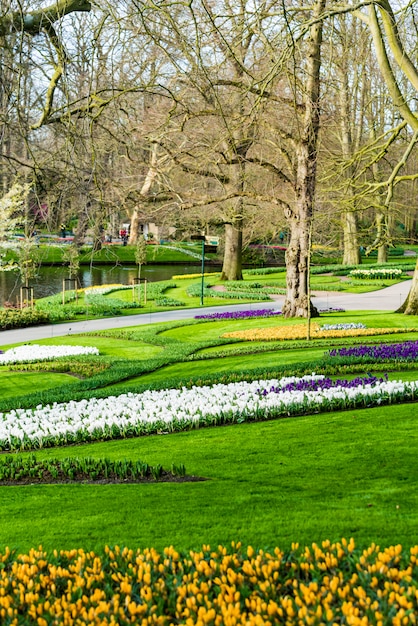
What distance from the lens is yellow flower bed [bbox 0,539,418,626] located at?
411 cm

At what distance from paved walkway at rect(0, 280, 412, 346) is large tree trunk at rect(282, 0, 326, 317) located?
5.71 m

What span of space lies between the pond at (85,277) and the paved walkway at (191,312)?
37.2 ft

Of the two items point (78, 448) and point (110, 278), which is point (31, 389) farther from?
point (110, 278)

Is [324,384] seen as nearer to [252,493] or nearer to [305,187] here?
[252,493]

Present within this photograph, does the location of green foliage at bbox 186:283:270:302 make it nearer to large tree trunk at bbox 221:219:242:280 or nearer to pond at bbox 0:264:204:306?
large tree trunk at bbox 221:219:242:280

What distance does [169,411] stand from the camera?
33.6ft

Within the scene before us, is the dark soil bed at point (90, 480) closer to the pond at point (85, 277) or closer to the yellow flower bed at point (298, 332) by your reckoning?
the yellow flower bed at point (298, 332)

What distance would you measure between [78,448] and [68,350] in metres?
11.9

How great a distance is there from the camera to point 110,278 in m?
52.6

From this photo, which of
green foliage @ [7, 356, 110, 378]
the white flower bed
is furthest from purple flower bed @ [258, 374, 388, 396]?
the white flower bed

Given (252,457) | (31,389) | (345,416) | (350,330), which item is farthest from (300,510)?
(350,330)

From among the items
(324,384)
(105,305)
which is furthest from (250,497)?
(105,305)

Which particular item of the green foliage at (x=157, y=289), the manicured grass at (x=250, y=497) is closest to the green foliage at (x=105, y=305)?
the green foliage at (x=157, y=289)

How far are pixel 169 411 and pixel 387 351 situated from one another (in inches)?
241
